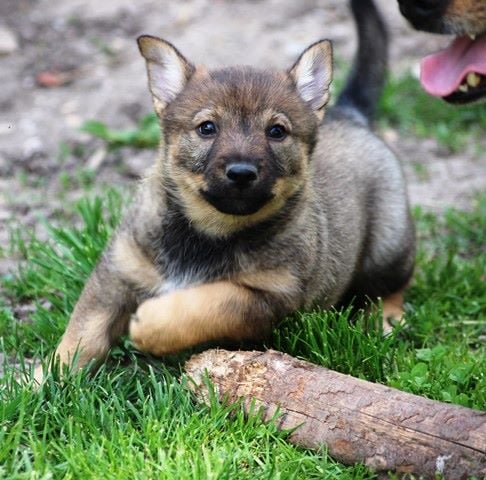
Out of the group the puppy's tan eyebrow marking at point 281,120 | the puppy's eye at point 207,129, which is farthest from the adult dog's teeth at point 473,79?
the puppy's eye at point 207,129

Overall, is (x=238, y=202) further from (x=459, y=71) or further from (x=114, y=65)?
(x=114, y=65)

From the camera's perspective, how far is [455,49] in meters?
5.51

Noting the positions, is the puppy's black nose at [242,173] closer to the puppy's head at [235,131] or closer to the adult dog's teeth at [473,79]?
the puppy's head at [235,131]

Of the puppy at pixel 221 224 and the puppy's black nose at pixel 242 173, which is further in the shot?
the puppy at pixel 221 224

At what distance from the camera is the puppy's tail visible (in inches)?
235

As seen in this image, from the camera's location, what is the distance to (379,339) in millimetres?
4648

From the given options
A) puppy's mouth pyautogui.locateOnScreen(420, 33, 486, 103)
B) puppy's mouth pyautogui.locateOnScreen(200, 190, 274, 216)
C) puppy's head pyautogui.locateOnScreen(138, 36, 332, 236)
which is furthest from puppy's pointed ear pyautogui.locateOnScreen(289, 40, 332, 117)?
puppy's mouth pyautogui.locateOnScreen(420, 33, 486, 103)

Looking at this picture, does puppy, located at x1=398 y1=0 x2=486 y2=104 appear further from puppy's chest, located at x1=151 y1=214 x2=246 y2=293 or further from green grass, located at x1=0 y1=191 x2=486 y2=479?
puppy's chest, located at x1=151 y1=214 x2=246 y2=293

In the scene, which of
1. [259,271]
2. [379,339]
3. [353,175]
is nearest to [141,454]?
[259,271]

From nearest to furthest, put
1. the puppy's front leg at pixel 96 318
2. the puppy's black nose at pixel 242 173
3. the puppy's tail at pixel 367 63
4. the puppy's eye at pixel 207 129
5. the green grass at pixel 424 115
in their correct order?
1. the puppy's black nose at pixel 242 173
2. the puppy's eye at pixel 207 129
3. the puppy's front leg at pixel 96 318
4. the puppy's tail at pixel 367 63
5. the green grass at pixel 424 115

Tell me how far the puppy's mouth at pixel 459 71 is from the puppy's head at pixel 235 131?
0.96m

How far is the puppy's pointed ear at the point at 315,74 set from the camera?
4754 millimetres

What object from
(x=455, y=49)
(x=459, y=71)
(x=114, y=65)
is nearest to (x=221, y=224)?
(x=459, y=71)

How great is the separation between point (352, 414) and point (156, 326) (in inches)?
37.2
